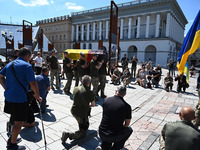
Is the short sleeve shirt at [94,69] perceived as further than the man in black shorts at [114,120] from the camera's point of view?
Yes

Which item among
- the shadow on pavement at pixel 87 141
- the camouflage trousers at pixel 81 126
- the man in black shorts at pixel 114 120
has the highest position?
the man in black shorts at pixel 114 120

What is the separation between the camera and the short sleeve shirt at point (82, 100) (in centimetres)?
324

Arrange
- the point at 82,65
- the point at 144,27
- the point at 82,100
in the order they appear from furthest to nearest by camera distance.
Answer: the point at 144,27 → the point at 82,65 → the point at 82,100

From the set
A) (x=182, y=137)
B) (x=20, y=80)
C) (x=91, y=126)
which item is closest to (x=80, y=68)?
(x=91, y=126)

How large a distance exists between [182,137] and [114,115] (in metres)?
1.06

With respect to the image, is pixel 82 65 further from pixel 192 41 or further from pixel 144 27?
pixel 144 27

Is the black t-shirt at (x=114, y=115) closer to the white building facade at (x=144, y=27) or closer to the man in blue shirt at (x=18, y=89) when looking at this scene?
the man in blue shirt at (x=18, y=89)

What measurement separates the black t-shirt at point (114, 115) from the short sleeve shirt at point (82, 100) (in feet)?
2.28

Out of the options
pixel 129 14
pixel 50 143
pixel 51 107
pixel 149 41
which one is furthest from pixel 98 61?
pixel 129 14

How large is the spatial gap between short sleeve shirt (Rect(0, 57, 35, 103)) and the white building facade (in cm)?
3850

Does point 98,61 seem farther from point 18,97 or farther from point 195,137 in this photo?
point 195,137

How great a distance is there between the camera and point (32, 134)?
11.6 ft

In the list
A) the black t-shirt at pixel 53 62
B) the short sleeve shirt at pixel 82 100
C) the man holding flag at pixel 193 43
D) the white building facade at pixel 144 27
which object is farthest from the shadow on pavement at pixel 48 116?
the white building facade at pixel 144 27

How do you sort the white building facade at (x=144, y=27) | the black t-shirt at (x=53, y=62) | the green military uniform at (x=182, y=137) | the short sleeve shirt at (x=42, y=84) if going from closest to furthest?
the green military uniform at (x=182, y=137) → the short sleeve shirt at (x=42, y=84) → the black t-shirt at (x=53, y=62) → the white building facade at (x=144, y=27)
